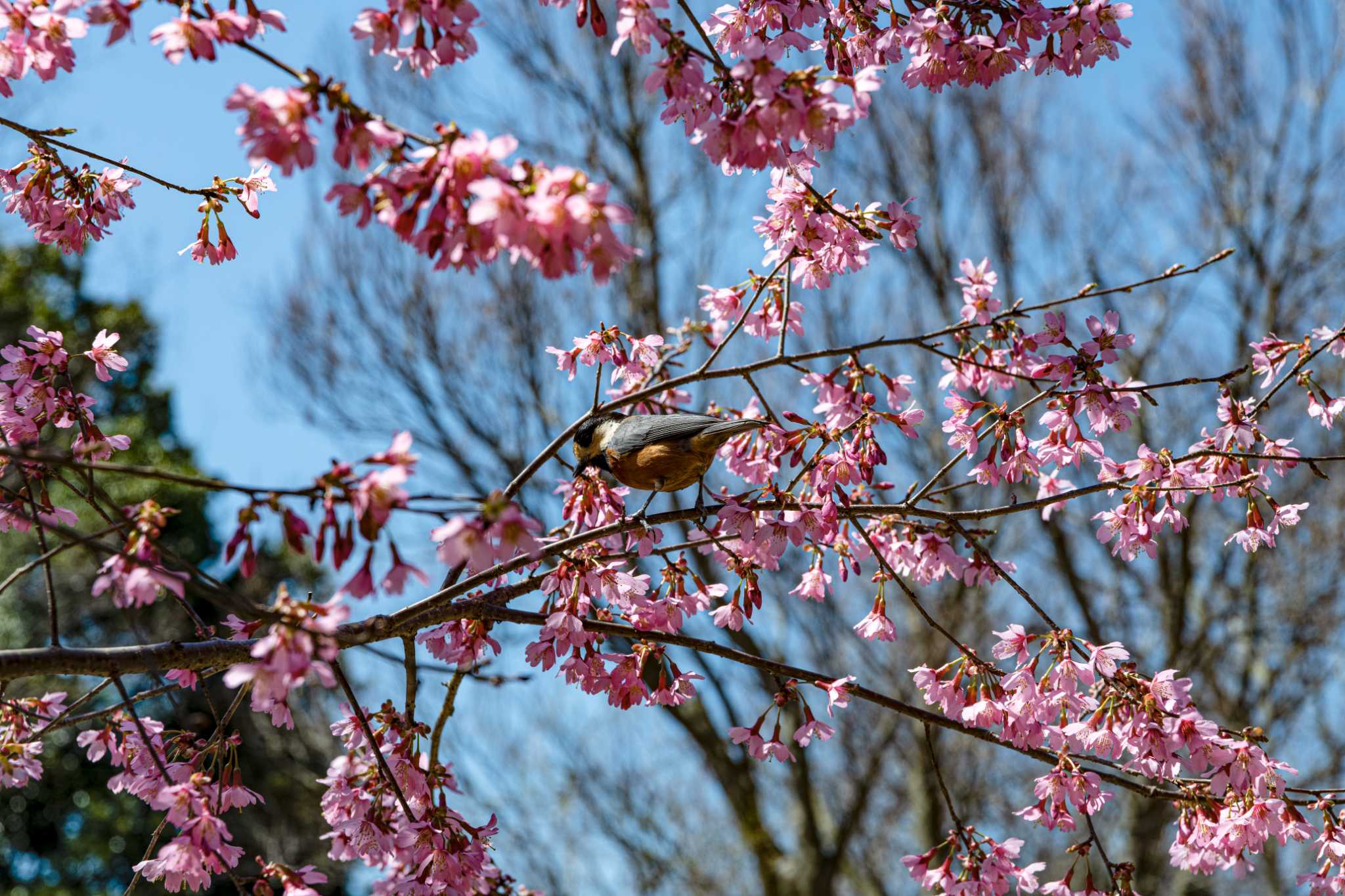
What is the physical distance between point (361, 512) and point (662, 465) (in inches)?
44.5

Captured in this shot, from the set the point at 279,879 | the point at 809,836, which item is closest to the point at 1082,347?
the point at 279,879

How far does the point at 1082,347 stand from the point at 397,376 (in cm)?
601

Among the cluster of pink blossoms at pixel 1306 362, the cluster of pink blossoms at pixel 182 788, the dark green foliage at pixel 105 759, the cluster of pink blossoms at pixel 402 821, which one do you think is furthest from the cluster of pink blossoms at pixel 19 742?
the dark green foliage at pixel 105 759

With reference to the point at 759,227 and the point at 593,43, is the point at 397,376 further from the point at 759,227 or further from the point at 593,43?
the point at 759,227

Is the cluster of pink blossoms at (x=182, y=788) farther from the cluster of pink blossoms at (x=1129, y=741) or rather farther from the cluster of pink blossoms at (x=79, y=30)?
the cluster of pink blossoms at (x=1129, y=741)

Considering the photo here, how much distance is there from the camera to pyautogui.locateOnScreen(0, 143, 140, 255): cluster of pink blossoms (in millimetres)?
2396

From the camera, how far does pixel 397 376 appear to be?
7.65 meters

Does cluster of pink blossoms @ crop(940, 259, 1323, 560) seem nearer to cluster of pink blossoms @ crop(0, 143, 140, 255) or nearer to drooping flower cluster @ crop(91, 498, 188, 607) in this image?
drooping flower cluster @ crop(91, 498, 188, 607)

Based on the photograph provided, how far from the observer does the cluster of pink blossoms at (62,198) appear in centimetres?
240

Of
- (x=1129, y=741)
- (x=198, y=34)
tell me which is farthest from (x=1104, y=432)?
(x=198, y=34)

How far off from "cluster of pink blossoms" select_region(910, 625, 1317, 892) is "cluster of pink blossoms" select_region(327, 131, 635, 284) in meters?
1.37

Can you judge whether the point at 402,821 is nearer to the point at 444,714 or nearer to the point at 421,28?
the point at 444,714

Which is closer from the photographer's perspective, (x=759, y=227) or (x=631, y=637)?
(x=631, y=637)

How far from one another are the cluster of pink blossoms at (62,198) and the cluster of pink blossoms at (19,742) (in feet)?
3.36
